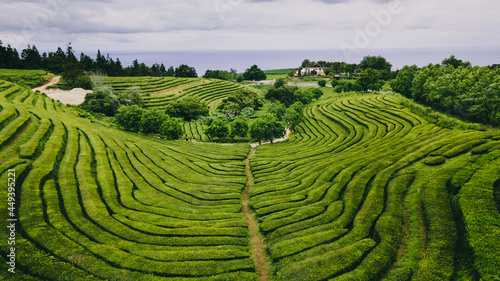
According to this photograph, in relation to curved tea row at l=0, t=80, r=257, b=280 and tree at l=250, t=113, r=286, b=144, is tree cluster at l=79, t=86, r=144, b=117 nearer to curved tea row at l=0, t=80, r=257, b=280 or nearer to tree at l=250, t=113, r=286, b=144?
curved tea row at l=0, t=80, r=257, b=280

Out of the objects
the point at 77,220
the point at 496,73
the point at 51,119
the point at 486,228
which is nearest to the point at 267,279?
the point at 486,228

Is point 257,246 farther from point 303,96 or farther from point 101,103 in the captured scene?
point 303,96

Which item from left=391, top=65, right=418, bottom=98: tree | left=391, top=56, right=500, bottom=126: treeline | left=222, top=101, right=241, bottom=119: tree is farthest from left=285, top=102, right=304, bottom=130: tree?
left=391, top=65, right=418, bottom=98: tree

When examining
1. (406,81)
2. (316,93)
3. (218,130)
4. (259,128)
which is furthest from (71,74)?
(406,81)

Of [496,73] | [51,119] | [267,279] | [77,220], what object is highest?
[496,73]

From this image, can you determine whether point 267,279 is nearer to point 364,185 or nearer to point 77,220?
point 364,185
